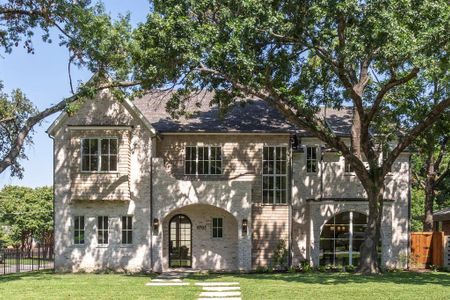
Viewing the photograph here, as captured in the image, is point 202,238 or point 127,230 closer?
point 127,230

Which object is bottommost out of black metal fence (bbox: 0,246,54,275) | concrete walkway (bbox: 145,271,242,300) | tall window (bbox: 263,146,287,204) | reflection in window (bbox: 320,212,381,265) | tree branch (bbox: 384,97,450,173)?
black metal fence (bbox: 0,246,54,275)

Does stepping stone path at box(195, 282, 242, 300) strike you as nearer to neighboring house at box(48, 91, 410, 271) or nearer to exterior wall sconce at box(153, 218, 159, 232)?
exterior wall sconce at box(153, 218, 159, 232)

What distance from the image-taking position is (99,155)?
25.6 metres

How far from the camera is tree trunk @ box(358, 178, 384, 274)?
23.1 m

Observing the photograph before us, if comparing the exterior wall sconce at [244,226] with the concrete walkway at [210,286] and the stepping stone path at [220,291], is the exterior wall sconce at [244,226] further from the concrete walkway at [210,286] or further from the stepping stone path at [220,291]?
the stepping stone path at [220,291]

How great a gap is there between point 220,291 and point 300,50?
9.48m

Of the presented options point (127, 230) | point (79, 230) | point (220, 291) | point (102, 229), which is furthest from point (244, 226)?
point (220, 291)

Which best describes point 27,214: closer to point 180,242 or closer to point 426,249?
point 180,242

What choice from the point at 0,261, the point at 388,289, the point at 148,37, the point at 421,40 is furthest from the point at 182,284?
the point at 0,261

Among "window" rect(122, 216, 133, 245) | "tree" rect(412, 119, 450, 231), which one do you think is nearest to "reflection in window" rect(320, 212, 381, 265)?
"tree" rect(412, 119, 450, 231)

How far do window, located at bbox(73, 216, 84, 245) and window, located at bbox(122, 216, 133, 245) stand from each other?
5.61ft

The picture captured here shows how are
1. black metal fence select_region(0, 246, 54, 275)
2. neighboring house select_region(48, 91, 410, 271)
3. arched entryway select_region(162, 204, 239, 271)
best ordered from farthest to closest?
black metal fence select_region(0, 246, 54, 275) → arched entryway select_region(162, 204, 239, 271) → neighboring house select_region(48, 91, 410, 271)

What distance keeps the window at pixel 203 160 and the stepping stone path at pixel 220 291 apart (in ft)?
26.1

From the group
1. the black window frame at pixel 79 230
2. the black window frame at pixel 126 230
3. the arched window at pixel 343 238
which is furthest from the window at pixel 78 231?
the arched window at pixel 343 238
